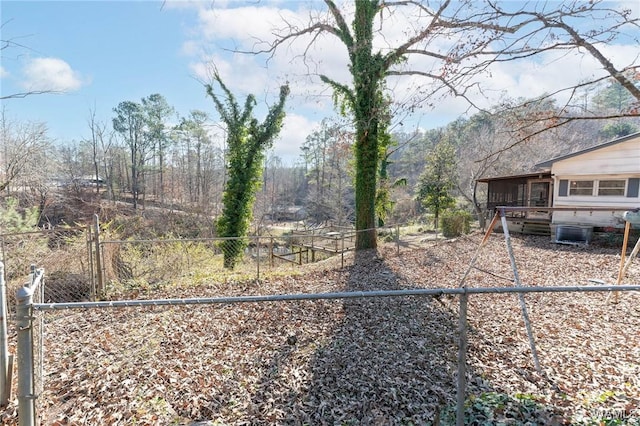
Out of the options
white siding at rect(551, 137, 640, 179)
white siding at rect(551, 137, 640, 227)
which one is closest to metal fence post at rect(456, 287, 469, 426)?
white siding at rect(551, 137, 640, 227)

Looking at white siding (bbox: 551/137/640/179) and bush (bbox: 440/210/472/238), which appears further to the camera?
bush (bbox: 440/210/472/238)

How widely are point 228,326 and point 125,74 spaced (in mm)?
18542

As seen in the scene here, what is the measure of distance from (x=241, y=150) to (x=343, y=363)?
11.4 meters

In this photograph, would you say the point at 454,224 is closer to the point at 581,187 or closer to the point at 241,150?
the point at 581,187

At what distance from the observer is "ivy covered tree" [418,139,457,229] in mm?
20609

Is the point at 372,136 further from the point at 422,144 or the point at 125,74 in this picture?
the point at 422,144

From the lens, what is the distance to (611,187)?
39.7 feet

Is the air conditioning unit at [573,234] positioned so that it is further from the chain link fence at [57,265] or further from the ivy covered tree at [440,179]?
the chain link fence at [57,265]

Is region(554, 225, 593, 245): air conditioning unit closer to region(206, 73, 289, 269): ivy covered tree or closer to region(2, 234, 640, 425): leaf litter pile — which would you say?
region(2, 234, 640, 425): leaf litter pile

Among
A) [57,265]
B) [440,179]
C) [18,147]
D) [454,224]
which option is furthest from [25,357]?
[440,179]

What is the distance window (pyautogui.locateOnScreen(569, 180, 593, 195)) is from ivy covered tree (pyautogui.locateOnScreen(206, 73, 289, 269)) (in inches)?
521

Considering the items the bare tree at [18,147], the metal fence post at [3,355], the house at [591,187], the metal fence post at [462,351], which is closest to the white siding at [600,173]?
the house at [591,187]

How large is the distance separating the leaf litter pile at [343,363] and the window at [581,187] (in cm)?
959

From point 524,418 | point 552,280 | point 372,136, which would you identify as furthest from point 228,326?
point 372,136
